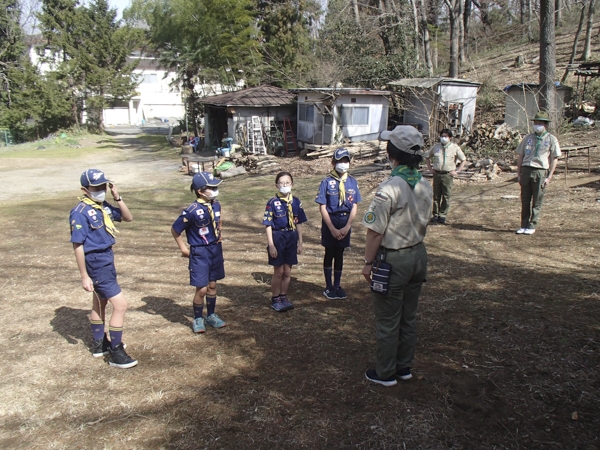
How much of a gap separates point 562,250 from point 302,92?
1800cm

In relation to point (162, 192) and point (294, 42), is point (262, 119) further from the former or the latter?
point (162, 192)

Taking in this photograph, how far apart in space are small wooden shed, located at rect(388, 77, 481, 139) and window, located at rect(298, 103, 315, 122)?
402cm

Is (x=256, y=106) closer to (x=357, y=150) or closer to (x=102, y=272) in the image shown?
(x=357, y=150)

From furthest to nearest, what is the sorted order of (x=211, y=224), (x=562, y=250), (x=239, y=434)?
(x=562, y=250) < (x=211, y=224) < (x=239, y=434)

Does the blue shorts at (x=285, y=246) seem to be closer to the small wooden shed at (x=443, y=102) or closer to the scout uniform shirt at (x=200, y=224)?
the scout uniform shirt at (x=200, y=224)

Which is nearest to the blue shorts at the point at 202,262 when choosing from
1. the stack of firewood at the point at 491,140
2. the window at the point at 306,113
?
the stack of firewood at the point at 491,140

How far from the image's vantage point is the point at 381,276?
3.20m

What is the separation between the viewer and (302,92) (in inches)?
899

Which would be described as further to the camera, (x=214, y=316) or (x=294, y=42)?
(x=294, y=42)

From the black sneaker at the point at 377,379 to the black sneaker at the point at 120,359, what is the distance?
2.07m

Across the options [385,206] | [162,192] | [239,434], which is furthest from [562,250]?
[162,192]

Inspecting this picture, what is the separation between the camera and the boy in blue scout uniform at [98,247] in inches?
151

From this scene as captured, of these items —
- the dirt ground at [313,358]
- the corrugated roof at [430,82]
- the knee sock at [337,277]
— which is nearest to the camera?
the dirt ground at [313,358]

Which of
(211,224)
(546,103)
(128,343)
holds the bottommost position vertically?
(128,343)
